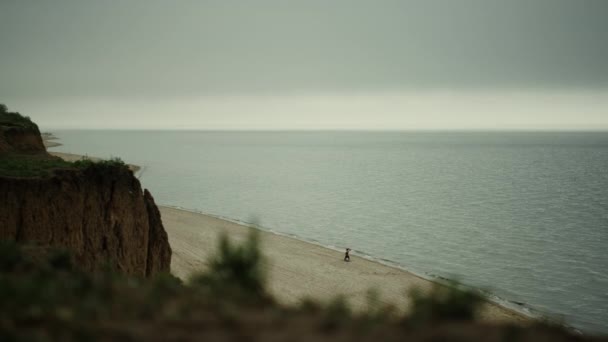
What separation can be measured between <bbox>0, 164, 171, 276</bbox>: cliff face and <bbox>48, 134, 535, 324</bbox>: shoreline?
145 inches

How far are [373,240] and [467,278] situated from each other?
13.8 metres

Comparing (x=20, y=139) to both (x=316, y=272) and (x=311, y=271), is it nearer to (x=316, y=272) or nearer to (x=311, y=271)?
(x=311, y=271)

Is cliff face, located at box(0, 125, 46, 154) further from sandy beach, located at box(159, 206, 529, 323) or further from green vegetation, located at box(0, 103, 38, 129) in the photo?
sandy beach, located at box(159, 206, 529, 323)

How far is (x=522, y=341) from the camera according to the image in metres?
7.45

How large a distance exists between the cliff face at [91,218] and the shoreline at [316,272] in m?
3.69

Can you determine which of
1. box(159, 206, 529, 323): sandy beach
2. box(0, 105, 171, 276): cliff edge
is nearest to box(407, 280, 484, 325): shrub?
box(0, 105, 171, 276): cliff edge

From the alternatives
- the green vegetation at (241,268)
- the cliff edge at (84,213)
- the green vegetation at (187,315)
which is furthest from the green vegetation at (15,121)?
the green vegetation at (241,268)

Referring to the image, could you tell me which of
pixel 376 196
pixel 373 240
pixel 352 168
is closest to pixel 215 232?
pixel 373 240

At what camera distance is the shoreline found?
28969mm

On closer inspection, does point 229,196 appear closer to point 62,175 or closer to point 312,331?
point 62,175

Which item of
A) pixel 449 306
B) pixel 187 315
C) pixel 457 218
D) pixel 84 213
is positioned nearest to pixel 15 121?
pixel 84 213

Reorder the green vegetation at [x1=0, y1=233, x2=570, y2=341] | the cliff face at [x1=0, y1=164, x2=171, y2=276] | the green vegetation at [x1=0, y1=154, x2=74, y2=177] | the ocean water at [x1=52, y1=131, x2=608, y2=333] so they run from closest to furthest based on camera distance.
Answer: the green vegetation at [x1=0, y1=233, x2=570, y2=341], the cliff face at [x1=0, y1=164, x2=171, y2=276], the green vegetation at [x1=0, y1=154, x2=74, y2=177], the ocean water at [x1=52, y1=131, x2=608, y2=333]

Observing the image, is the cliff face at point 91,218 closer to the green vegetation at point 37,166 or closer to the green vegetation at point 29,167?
the green vegetation at point 37,166

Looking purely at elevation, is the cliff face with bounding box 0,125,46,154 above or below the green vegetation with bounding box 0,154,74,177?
above
